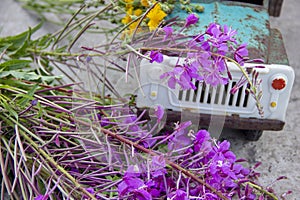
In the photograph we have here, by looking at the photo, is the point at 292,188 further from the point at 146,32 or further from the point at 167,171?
the point at 146,32

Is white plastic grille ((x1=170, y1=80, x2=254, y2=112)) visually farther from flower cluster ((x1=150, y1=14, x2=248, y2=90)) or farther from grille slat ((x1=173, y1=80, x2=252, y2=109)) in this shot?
flower cluster ((x1=150, y1=14, x2=248, y2=90))

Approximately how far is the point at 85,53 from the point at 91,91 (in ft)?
0.26

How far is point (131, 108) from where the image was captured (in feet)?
3.81

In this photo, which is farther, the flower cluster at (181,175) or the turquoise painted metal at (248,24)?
the turquoise painted metal at (248,24)

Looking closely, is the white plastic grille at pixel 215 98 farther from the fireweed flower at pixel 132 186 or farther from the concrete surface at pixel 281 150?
the fireweed flower at pixel 132 186

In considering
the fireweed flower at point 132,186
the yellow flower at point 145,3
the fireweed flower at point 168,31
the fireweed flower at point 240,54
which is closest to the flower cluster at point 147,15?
the yellow flower at point 145,3

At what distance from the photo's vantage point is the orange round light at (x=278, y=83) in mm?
1179

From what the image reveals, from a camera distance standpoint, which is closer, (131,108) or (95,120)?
(95,120)

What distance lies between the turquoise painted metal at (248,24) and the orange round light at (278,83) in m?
0.05

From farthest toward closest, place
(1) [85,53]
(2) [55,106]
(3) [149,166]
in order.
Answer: (1) [85,53], (2) [55,106], (3) [149,166]

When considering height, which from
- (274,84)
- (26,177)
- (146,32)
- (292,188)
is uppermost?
→ (146,32)

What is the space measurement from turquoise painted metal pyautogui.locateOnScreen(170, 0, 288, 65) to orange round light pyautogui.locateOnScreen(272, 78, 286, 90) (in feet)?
0.17

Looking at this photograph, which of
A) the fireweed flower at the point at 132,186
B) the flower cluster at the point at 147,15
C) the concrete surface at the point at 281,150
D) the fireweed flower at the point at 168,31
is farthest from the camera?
the concrete surface at the point at 281,150

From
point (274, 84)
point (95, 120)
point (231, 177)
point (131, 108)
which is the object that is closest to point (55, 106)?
point (95, 120)
